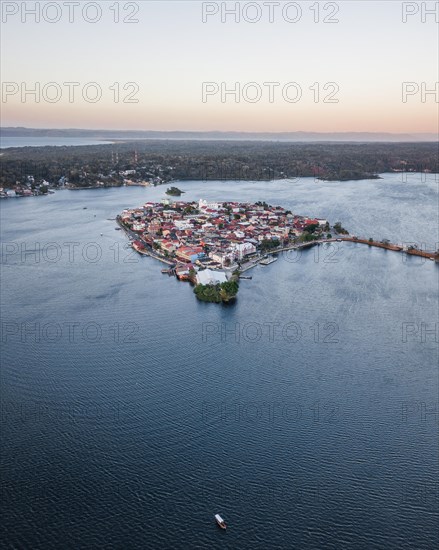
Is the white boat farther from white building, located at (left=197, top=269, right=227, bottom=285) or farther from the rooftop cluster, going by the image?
the rooftop cluster

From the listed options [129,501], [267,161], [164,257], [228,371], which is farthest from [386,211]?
[267,161]

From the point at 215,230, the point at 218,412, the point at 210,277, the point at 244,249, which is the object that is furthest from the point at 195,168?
the point at 218,412

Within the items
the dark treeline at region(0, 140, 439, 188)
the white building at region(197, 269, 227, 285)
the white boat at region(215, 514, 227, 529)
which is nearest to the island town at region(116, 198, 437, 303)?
the white building at region(197, 269, 227, 285)

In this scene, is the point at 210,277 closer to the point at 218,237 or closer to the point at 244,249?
the point at 244,249

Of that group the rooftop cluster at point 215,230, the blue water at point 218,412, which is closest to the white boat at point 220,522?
the blue water at point 218,412

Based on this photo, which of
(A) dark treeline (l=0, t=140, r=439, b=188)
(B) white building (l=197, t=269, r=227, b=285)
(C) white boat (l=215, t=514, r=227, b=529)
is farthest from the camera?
(A) dark treeline (l=0, t=140, r=439, b=188)

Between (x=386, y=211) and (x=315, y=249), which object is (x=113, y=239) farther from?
(x=386, y=211)

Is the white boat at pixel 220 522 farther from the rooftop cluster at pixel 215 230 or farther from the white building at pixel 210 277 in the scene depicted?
the rooftop cluster at pixel 215 230
